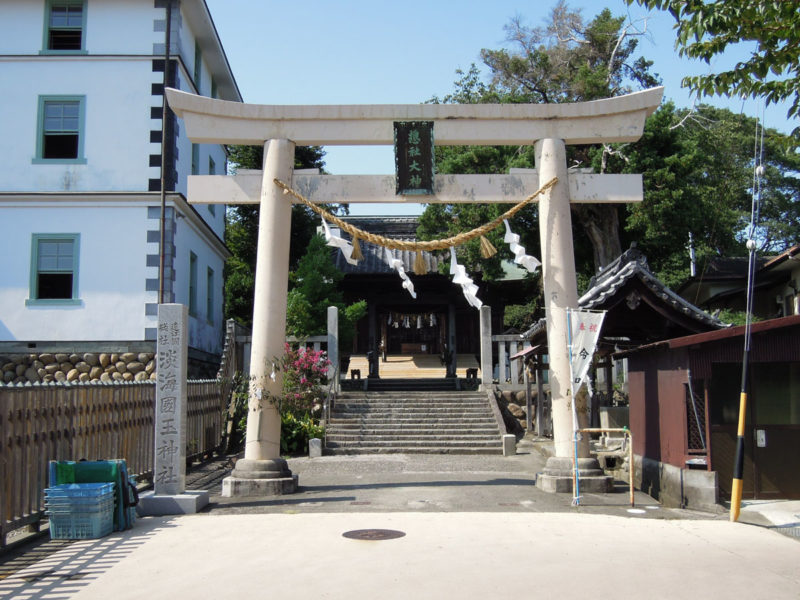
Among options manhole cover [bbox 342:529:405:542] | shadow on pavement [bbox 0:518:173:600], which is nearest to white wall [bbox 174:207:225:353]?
shadow on pavement [bbox 0:518:173:600]

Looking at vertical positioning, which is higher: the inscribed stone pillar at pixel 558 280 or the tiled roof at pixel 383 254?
the tiled roof at pixel 383 254

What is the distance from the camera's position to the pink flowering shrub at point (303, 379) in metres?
15.4

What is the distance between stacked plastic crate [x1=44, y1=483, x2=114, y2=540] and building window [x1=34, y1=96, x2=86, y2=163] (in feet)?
41.0

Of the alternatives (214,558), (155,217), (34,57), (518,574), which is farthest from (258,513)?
(34,57)

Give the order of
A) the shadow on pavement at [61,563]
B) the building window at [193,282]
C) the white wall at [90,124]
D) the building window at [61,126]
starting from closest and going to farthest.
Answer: the shadow on pavement at [61,563] < the white wall at [90,124] < the building window at [61,126] < the building window at [193,282]

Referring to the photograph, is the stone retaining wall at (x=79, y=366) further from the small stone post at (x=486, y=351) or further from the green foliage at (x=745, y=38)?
the green foliage at (x=745, y=38)

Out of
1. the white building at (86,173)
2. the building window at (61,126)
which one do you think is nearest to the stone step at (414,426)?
the white building at (86,173)

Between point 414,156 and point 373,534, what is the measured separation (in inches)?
251

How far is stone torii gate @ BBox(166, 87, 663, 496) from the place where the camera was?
1167 cm

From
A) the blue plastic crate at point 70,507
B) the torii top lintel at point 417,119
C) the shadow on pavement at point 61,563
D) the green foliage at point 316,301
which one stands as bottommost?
the shadow on pavement at point 61,563

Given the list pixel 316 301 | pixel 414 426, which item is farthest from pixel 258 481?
pixel 316 301

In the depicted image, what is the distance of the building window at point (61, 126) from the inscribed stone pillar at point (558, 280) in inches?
489

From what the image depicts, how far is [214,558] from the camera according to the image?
7.07 metres

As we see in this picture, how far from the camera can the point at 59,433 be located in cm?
889
